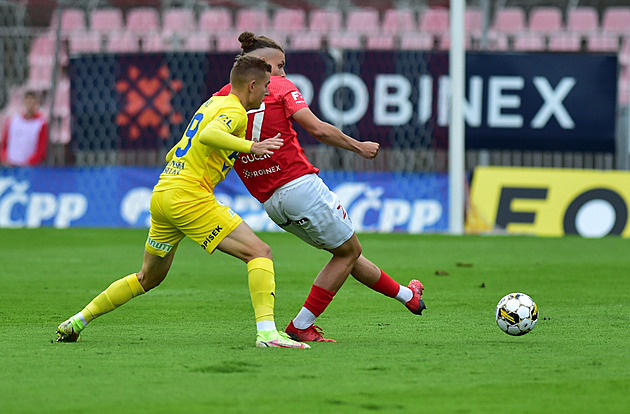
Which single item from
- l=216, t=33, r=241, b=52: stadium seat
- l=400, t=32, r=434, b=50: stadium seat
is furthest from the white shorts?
l=216, t=33, r=241, b=52: stadium seat

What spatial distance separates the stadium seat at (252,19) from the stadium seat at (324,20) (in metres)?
0.84

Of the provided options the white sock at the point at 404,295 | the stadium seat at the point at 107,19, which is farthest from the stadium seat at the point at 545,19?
the white sock at the point at 404,295

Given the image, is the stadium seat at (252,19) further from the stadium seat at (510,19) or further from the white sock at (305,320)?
the white sock at (305,320)

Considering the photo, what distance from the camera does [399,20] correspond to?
1962 cm

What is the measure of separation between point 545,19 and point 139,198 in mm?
8909

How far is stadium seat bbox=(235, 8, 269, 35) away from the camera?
1955 cm

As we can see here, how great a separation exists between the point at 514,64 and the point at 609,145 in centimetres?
183

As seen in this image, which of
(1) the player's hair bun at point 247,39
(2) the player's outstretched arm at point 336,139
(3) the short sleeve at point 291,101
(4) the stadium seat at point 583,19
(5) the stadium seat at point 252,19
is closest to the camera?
(2) the player's outstretched arm at point 336,139

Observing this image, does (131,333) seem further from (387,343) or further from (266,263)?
(387,343)

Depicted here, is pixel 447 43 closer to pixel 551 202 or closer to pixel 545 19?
pixel 551 202

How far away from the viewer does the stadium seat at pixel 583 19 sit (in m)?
19.9

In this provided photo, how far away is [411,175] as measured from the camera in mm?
15312

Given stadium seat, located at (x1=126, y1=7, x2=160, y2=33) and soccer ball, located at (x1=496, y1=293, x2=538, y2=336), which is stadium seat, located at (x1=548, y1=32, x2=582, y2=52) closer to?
stadium seat, located at (x1=126, y1=7, x2=160, y2=33)

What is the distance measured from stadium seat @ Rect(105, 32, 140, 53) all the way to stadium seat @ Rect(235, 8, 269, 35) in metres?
2.87
